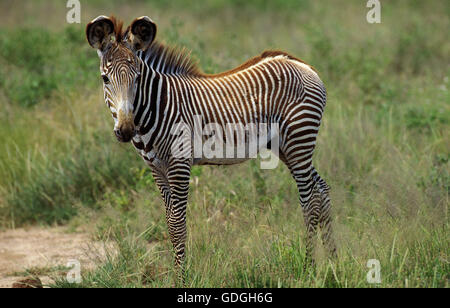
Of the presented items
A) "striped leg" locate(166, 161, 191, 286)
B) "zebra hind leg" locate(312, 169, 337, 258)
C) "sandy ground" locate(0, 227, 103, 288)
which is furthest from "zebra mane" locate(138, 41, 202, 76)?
"sandy ground" locate(0, 227, 103, 288)

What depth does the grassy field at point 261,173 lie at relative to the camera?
5.16 metres

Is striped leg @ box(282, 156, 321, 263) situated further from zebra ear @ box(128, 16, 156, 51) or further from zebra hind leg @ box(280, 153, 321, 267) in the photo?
zebra ear @ box(128, 16, 156, 51)

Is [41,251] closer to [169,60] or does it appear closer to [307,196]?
[169,60]

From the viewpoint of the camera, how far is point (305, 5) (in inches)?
665

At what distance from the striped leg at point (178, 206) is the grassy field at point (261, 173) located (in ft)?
0.38

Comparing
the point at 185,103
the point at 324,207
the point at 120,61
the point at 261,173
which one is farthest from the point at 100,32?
the point at 261,173

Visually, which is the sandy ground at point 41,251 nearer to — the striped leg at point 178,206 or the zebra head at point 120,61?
the striped leg at point 178,206

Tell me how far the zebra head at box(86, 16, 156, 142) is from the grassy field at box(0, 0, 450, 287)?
4.56 ft

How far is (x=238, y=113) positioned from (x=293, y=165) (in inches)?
29.2

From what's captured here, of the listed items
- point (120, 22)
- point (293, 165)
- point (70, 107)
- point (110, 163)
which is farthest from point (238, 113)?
point (70, 107)

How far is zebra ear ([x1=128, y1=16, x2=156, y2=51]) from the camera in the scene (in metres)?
5.09

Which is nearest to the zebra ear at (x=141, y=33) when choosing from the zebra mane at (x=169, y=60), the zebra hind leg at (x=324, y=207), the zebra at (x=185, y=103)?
the zebra at (x=185, y=103)

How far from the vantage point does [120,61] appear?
16.1ft
